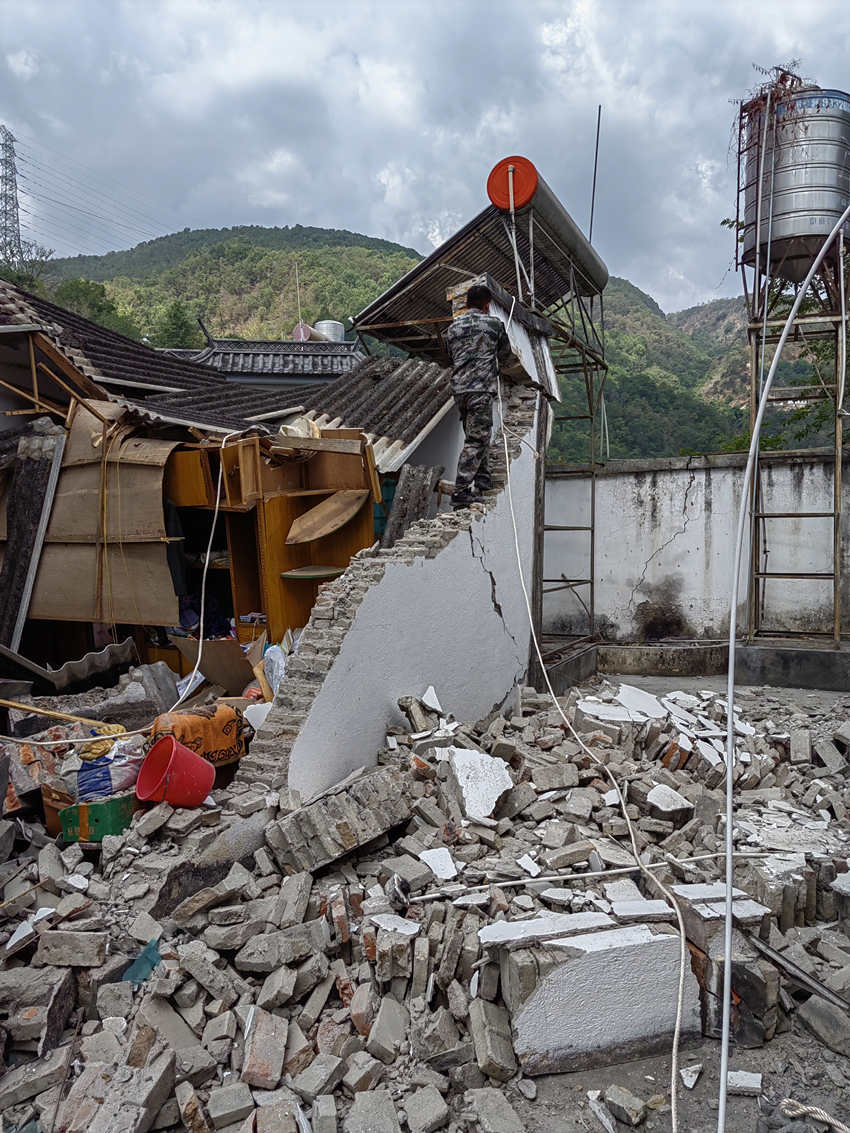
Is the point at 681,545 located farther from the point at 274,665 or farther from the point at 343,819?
the point at 343,819

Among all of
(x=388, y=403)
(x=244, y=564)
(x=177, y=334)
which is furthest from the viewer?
(x=177, y=334)

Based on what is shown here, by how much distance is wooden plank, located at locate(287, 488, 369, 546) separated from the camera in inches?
253

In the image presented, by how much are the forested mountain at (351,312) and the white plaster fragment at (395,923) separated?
437 inches

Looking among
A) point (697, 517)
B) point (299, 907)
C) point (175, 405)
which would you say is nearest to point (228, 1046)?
point (299, 907)

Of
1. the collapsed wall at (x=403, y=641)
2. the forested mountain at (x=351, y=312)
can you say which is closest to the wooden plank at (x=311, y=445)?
the collapsed wall at (x=403, y=641)

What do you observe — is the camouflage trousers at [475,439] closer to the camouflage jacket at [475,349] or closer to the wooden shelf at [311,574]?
the camouflage jacket at [475,349]

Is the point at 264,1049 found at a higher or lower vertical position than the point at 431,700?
lower

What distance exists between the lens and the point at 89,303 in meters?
25.5

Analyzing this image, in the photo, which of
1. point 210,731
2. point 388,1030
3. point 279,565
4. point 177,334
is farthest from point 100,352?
point 177,334

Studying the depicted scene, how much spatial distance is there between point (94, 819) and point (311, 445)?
353cm

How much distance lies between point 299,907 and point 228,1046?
61 centimetres

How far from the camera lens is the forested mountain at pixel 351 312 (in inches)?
840

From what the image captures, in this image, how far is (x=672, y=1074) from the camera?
276cm

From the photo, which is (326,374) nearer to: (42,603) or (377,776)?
(42,603)
